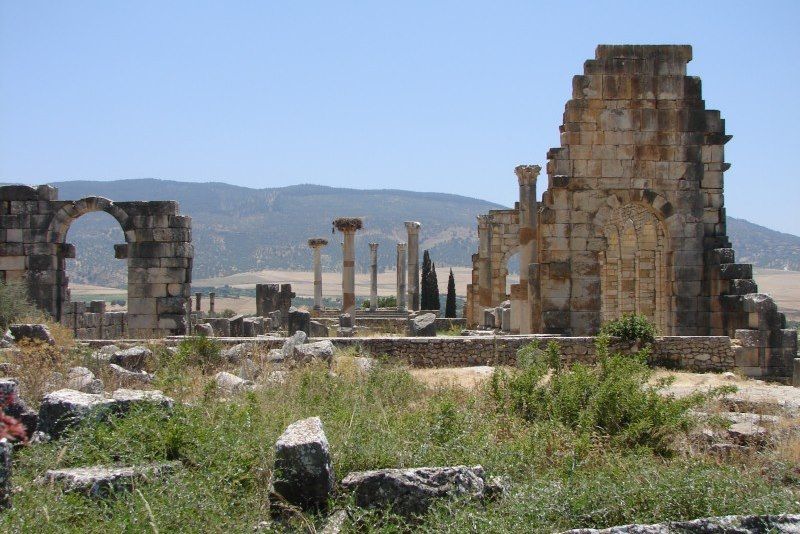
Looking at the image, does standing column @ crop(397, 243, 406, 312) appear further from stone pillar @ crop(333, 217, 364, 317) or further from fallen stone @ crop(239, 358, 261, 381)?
fallen stone @ crop(239, 358, 261, 381)

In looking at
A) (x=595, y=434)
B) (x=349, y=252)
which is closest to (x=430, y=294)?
(x=349, y=252)

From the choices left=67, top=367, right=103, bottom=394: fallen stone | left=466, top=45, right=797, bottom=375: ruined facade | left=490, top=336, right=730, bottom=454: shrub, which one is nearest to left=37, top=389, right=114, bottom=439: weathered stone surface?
left=67, top=367, right=103, bottom=394: fallen stone

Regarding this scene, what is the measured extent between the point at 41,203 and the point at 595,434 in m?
17.6

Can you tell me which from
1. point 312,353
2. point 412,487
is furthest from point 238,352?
point 412,487

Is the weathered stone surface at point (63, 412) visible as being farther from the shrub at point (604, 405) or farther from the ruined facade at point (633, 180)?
the ruined facade at point (633, 180)

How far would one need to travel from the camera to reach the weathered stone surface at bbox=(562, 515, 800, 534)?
19.5 ft

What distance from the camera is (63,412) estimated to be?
7.49 metres

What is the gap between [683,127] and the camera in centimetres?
2058

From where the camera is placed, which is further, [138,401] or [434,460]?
[138,401]

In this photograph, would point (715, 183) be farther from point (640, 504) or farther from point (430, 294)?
point (430, 294)

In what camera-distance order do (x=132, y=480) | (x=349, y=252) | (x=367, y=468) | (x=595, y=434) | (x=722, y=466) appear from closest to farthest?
(x=132, y=480) → (x=367, y=468) → (x=722, y=466) → (x=595, y=434) → (x=349, y=252)

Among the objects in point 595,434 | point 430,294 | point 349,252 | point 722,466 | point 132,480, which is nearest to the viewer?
point 132,480

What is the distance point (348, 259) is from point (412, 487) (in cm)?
3441

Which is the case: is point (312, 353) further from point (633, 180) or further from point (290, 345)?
point (633, 180)
